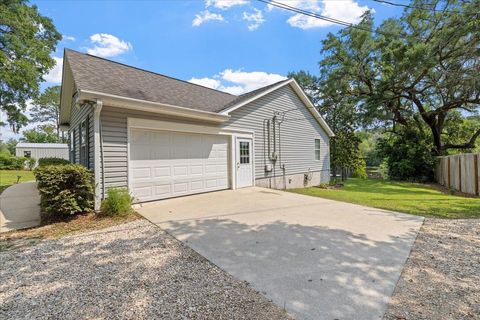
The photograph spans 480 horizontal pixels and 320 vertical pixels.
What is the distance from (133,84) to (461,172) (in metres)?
14.7

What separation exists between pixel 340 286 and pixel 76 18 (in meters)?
11.8

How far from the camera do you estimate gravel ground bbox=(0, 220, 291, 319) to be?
91.9 inches

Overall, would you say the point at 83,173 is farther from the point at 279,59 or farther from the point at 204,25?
the point at 279,59

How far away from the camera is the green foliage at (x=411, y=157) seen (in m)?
16.5

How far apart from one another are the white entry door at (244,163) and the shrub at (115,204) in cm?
473

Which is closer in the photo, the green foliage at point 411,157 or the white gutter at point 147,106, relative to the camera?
the white gutter at point 147,106

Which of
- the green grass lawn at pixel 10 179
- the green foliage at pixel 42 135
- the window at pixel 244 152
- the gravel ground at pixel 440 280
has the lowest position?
the gravel ground at pixel 440 280

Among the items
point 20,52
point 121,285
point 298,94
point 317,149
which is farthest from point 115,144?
point 20,52

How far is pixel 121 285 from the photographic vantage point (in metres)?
2.81

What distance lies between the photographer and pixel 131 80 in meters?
8.19

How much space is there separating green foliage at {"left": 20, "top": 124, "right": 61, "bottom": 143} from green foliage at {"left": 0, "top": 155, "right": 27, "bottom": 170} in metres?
19.4

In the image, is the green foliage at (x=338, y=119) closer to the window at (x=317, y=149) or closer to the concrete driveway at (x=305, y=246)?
the window at (x=317, y=149)

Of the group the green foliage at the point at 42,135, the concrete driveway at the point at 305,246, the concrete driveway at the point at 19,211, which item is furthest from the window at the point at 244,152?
the green foliage at the point at 42,135

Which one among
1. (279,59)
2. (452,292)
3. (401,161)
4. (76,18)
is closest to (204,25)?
(76,18)
